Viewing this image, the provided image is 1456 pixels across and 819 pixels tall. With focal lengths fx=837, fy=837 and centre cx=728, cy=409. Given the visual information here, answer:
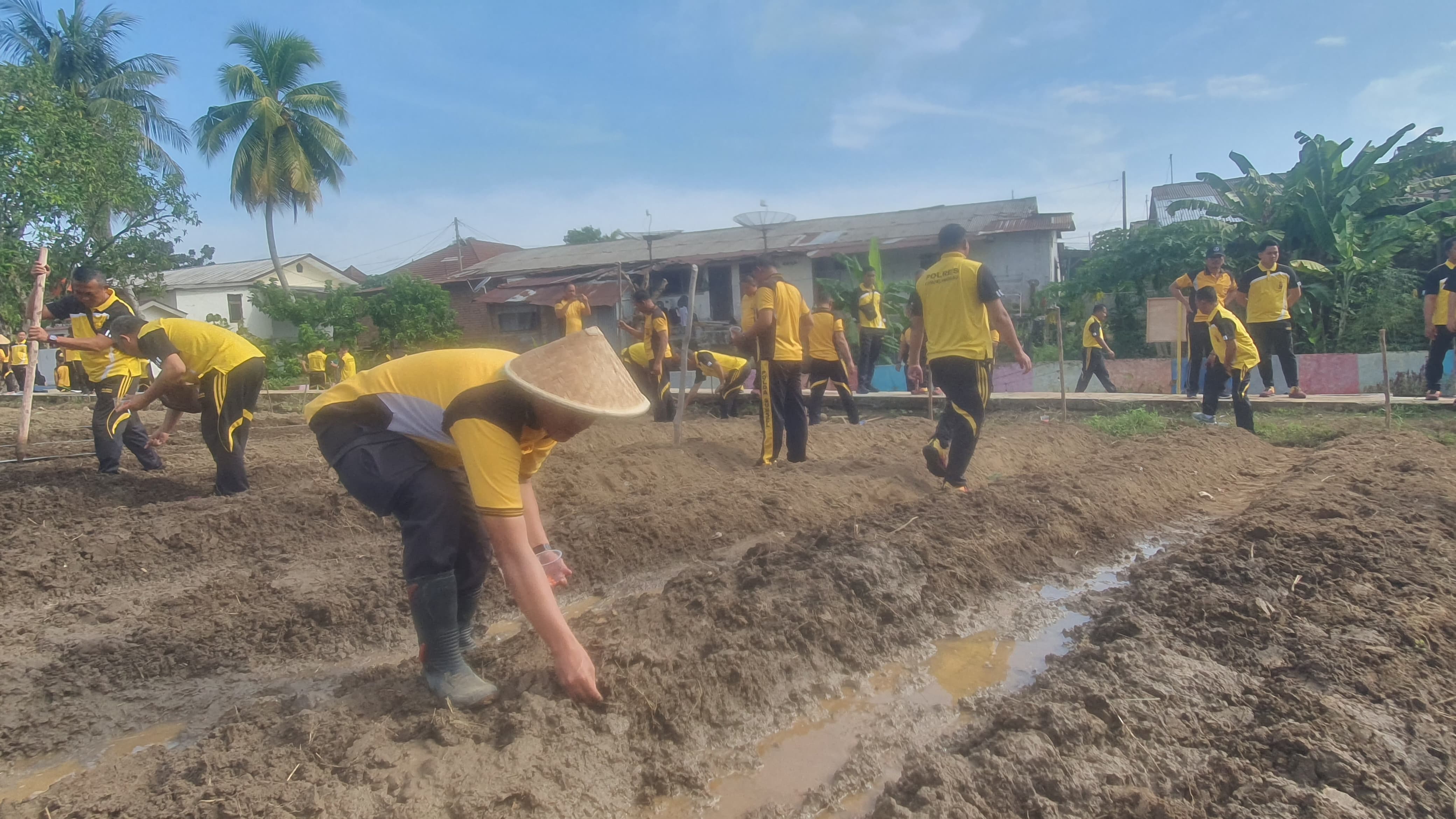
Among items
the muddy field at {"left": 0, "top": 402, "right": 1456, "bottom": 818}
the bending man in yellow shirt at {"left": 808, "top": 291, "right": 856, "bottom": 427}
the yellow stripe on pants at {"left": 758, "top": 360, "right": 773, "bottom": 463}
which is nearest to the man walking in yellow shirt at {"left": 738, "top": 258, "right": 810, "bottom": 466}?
→ the yellow stripe on pants at {"left": 758, "top": 360, "right": 773, "bottom": 463}

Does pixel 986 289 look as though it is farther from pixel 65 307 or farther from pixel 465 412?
pixel 65 307

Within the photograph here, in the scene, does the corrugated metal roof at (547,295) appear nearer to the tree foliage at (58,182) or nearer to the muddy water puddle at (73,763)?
the tree foliage at (58,182)

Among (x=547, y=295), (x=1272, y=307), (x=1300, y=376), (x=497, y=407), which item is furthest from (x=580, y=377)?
(x=547, y=295)

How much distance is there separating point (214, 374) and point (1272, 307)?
9318 mm

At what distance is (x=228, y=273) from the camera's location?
37.0 meters

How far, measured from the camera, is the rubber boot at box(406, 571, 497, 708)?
248 centimetres

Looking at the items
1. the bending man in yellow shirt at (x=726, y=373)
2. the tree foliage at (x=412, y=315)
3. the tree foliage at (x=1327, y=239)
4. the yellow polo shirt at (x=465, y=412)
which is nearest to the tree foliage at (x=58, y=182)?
the tree foliage at (x=412, y=315)

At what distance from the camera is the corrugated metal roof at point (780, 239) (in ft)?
73.0

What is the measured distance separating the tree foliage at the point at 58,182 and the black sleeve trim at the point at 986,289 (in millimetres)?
13116

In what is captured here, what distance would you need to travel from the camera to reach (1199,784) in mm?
2045

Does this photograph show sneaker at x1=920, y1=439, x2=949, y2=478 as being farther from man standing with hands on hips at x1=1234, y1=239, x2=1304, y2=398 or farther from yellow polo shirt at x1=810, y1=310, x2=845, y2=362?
man standing with hands on hips at x1=1234, y1=239, x2=1304, y2=398

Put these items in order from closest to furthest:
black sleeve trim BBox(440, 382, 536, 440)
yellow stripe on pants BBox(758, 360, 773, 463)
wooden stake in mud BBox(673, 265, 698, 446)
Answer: black sleeve trim BBox(440, 382, 536, 440)
yellow stripe on pants BBox(758, 360, 773, 463)
wooden stake in mud BBox(673, 265, 698, 446)

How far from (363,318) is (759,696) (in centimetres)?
2733

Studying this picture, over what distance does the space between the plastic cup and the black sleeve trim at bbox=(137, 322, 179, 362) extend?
3.88 meters
